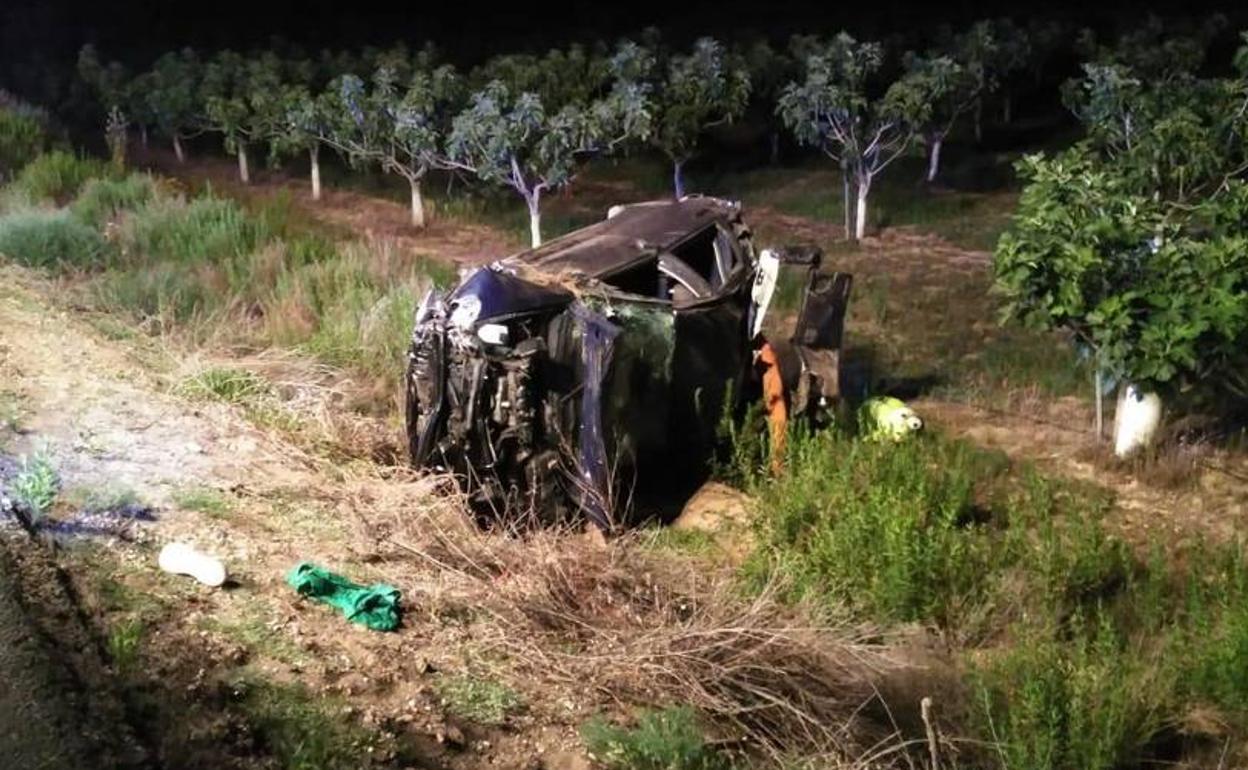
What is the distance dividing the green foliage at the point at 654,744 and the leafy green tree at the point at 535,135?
10.8m

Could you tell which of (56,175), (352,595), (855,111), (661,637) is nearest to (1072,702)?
(661,637)

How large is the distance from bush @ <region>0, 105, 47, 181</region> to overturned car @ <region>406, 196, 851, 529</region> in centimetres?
999

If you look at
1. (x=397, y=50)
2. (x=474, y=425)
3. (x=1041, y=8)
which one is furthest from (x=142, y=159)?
(x=474, y=425)

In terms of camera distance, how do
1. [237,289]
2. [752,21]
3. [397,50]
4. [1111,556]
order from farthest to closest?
[752,21]
[397,50]
[237,289]
[1111,556]

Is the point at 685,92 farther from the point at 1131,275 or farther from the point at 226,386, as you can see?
the point at 226,386

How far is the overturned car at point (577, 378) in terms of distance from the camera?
6.88m

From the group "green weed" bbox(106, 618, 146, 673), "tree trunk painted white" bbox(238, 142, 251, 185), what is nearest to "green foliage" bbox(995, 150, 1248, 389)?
"green weed" bbox(106, 618, 146, 673)

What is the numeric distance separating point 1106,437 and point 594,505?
4.03 meters

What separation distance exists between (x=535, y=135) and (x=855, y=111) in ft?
12.9

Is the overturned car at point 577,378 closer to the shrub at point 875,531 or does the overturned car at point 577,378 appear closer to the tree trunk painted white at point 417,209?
the shrub at point 875,531

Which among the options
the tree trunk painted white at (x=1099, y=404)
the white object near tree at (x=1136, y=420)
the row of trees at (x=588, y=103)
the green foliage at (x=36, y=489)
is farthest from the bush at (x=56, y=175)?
the white object near tree at (x=1136, y=420)

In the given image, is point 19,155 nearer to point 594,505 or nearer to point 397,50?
point 397,50

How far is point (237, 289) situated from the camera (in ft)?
35.5

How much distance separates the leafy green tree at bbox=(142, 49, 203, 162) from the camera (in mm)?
22938
